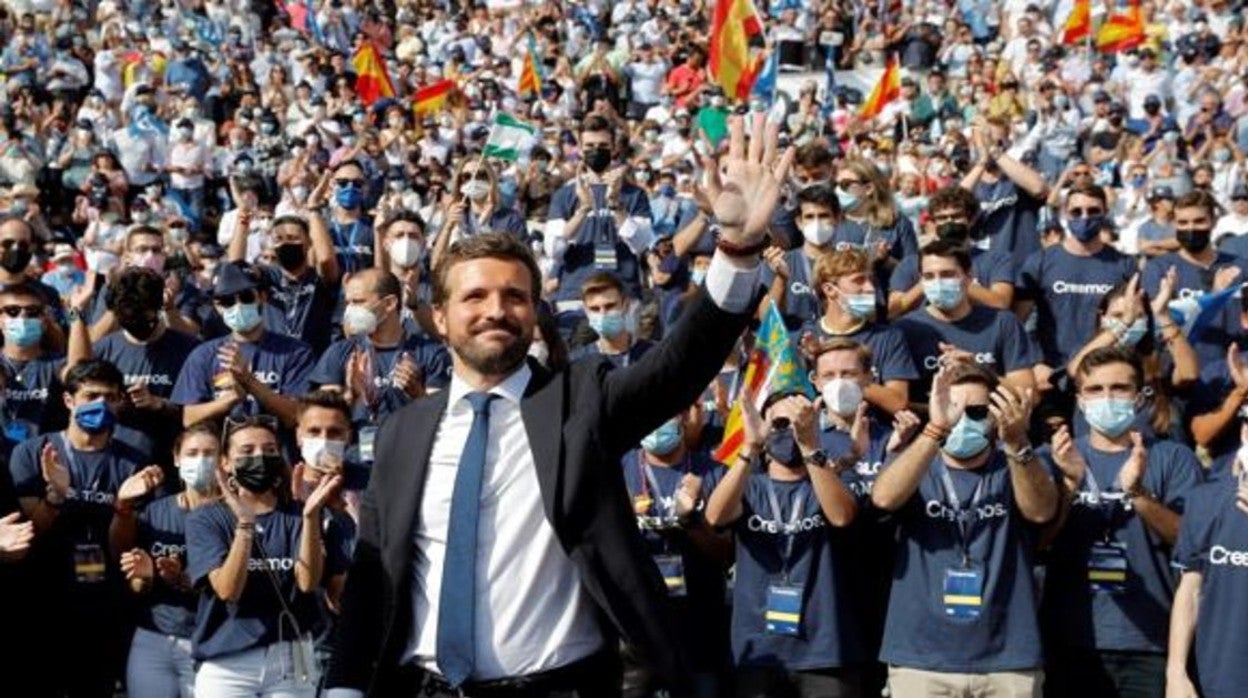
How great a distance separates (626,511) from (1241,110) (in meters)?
17.3

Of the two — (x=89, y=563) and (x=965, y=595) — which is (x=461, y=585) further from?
(x=89, y=563)

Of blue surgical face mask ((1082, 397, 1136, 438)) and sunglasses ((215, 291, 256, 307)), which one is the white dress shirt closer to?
blue surgical face mask ((1082, 397, 1136, 438))

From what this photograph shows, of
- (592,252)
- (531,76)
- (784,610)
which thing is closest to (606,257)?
(592,252)

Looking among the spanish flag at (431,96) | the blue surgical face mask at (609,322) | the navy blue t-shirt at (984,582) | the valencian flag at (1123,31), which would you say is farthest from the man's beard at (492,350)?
the valencian flag at (1123,31)

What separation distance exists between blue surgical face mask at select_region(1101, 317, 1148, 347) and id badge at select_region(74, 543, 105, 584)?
4481 mm

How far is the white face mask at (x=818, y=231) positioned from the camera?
1007 cm

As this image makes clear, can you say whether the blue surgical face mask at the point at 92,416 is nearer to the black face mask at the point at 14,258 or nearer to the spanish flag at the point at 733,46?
the black face mask at the point at 14,258

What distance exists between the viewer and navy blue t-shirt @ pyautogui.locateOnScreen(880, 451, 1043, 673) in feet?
24.3

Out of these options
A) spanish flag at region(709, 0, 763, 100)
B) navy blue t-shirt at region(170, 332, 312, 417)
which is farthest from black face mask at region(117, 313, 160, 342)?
spanish flag at region(709, 0, 763, 100)

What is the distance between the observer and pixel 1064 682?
25.6 feet

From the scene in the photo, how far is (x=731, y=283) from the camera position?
13.3ft

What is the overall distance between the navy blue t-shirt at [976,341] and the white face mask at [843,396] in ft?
3.96

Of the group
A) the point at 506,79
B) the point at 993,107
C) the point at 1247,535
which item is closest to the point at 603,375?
the point at 1247,535

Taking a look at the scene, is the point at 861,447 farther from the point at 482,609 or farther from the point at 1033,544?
the point at 482,609
